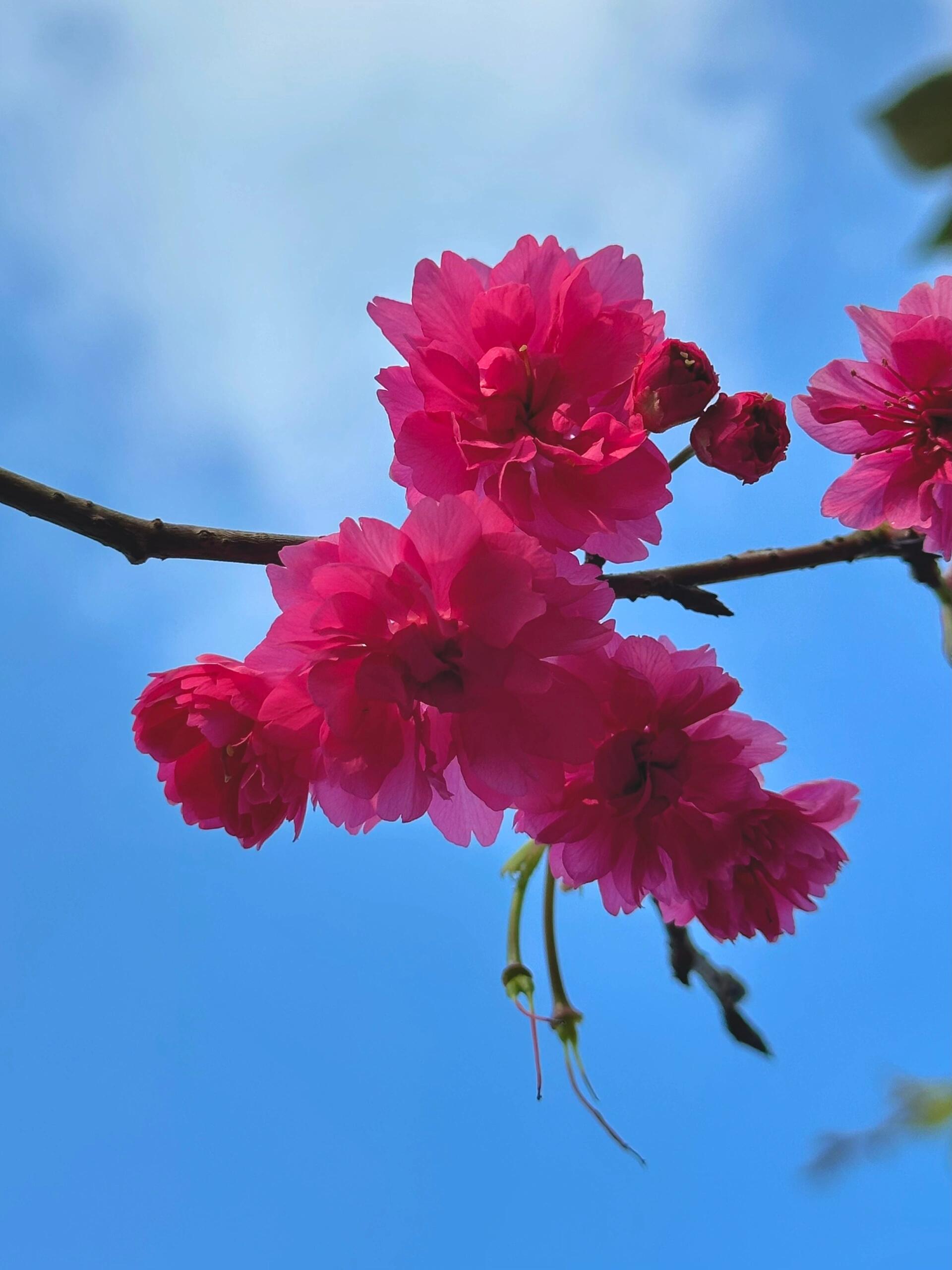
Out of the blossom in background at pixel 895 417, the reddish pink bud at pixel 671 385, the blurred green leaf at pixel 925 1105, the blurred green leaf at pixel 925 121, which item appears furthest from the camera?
the blossom in background at pixel 895 417

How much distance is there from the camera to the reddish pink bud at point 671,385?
1225mm

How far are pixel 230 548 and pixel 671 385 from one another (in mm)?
605

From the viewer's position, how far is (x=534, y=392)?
3.87 ft

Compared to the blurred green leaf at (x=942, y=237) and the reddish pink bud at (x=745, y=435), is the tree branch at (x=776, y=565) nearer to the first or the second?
the reddish pink bud at (x=745, y=435)

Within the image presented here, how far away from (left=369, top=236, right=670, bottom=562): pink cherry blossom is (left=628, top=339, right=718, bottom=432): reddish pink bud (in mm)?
30

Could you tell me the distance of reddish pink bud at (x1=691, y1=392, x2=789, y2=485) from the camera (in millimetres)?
1276

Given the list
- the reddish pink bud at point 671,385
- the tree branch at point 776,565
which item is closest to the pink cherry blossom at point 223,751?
the tree branch at point 776,565

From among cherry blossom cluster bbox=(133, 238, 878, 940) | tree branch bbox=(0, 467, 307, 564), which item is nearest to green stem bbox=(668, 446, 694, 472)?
cherry blossom cluster bbox=(133, 238, 878, 940)

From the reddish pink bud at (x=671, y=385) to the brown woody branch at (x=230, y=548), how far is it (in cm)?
21

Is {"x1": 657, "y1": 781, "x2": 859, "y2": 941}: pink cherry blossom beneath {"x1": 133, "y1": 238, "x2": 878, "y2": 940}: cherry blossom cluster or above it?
beneath

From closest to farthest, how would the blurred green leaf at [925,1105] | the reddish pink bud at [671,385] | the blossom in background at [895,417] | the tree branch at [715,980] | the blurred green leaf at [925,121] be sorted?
the blurred green leaf at [925,121] < the blurred green leaf at [925,1105] < the reddish pink bud at [671,385] < the blossom in background at [895,417] < the tree branch at [715,980]

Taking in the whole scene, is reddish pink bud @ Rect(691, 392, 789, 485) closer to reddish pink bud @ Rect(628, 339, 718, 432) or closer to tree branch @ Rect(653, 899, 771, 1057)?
reddish pink bud @ Rect(628, 339, 718, 432)

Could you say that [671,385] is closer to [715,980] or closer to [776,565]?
[776,565]

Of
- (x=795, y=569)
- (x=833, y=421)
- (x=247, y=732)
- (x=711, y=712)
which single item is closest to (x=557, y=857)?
(x=711, y=712)
